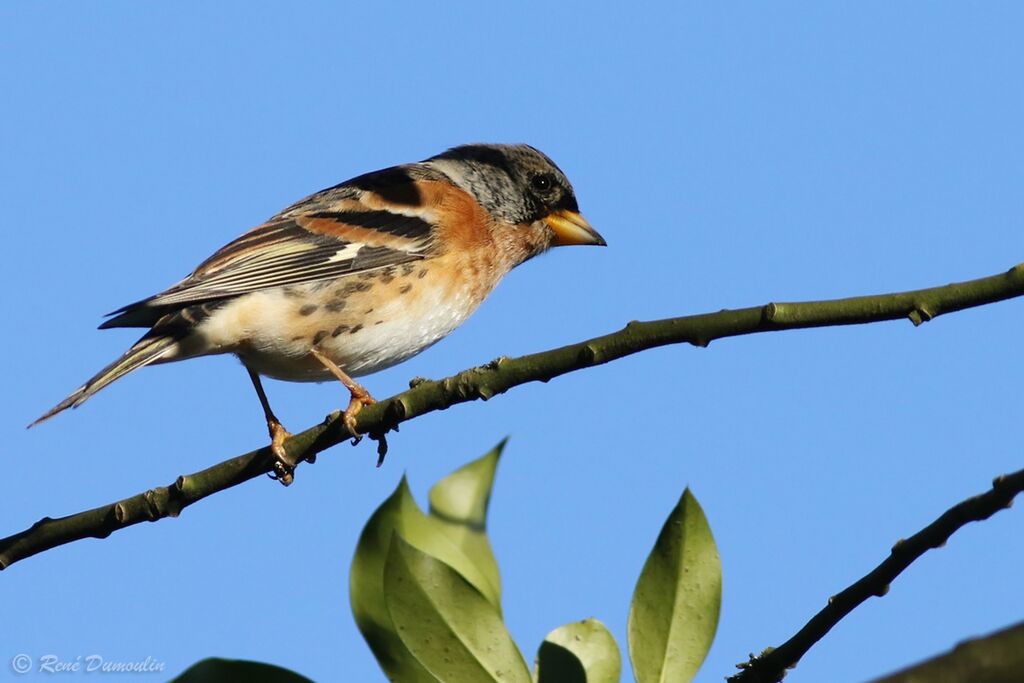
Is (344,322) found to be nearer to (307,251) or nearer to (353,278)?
(353,278)

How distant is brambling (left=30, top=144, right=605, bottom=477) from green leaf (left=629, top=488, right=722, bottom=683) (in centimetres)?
332

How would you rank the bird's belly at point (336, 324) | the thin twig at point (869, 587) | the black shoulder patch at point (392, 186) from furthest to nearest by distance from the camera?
the black shoulder patch at point (392, 186), the bird's belly at point (336, 324), the thin twig at point (869, 587)

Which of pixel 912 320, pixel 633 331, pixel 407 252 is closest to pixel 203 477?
pixel 633 331

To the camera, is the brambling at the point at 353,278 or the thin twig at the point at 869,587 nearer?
the thin twig at the point at 869,587

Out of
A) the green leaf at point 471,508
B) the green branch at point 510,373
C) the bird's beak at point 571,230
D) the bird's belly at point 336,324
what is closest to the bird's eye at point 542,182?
the bird's beak at point 571,230

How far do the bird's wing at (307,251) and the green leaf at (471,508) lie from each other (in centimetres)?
368

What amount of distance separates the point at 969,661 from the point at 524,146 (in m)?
7.13

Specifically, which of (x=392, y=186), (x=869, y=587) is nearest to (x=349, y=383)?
(x=392, y=186)

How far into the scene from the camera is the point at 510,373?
2.99m

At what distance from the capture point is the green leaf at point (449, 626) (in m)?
2.01

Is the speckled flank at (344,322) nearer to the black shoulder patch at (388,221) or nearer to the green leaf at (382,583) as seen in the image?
the black shoulder patch at (388,221)

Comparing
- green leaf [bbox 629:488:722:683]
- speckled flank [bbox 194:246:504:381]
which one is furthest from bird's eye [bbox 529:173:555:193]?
green leaf [bbox 629:488:722:683]

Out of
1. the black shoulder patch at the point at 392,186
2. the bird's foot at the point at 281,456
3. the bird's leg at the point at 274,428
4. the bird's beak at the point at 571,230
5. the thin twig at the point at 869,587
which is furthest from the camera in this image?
the bird's beak at the point at 571,230

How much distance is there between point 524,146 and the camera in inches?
317
